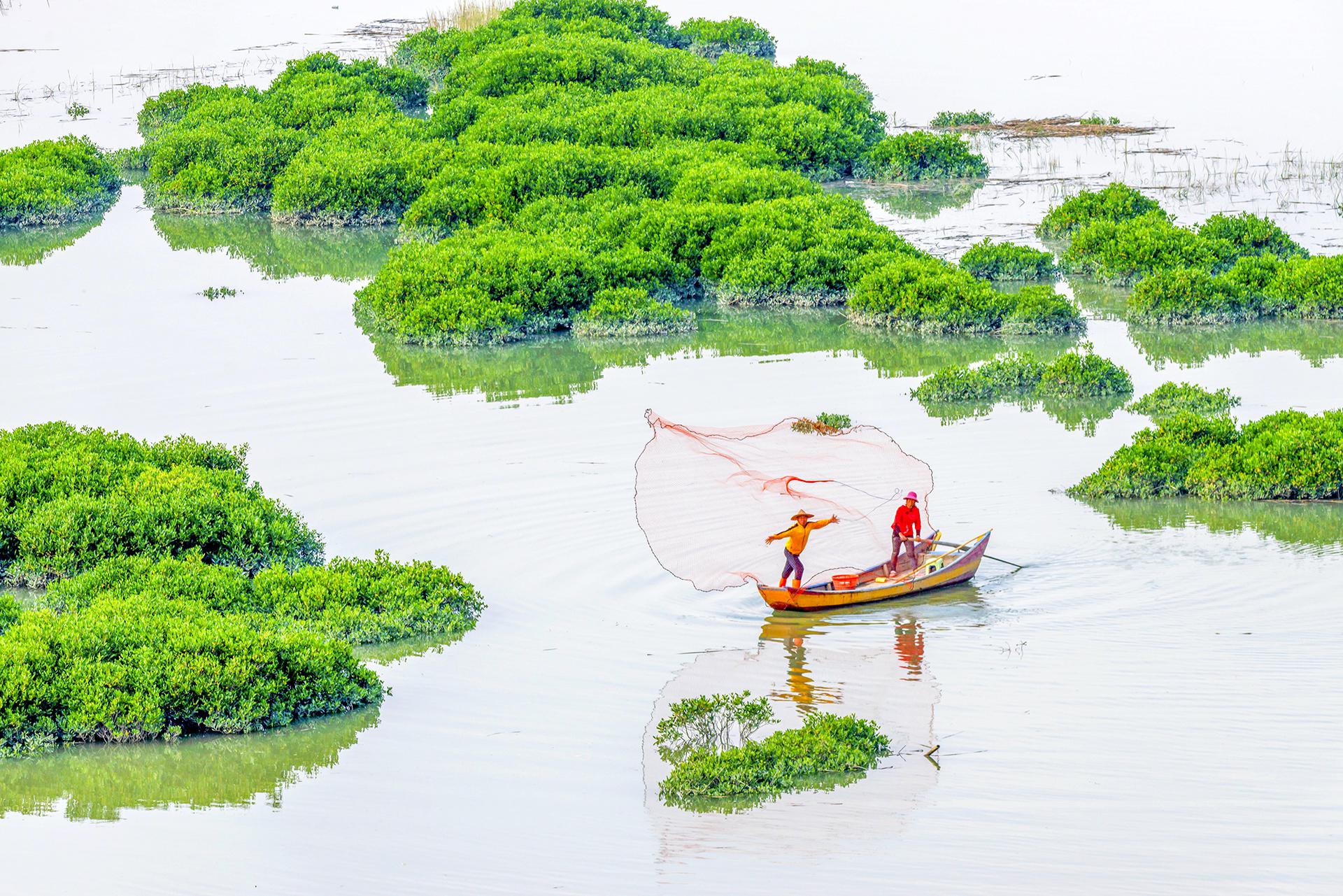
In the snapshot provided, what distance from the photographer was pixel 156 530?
1884cm

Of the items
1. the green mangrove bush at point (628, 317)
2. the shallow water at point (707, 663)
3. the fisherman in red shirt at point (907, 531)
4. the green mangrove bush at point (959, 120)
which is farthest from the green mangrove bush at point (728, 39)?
the fisherman in red shirt at point (907, 531)

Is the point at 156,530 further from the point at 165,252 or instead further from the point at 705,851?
the point at 165,252

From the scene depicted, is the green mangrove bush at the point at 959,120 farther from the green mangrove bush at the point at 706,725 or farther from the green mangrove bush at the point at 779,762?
the green mangrove bush at the point at 779,762

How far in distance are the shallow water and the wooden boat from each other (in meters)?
0.21

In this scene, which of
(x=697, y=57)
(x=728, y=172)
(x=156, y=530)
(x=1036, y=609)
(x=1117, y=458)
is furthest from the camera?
(x=697, y=57)

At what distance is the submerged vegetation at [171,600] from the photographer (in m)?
14.7

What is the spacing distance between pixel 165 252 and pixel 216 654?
2663 centimetres

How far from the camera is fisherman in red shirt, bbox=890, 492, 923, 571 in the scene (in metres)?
18.3

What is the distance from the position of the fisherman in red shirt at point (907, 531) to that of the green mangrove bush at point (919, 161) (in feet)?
89.6

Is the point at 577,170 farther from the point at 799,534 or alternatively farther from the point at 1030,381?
the point at 799,534

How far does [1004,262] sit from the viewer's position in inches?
1307

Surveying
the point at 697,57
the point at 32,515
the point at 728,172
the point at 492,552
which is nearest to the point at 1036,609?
the point at 492,552

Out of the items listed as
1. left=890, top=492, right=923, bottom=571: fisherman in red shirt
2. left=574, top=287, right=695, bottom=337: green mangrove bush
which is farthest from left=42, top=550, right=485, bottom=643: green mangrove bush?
left=574, top=287, right=695, bottom=337: green mangrove bush

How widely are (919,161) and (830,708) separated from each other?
3162cm
